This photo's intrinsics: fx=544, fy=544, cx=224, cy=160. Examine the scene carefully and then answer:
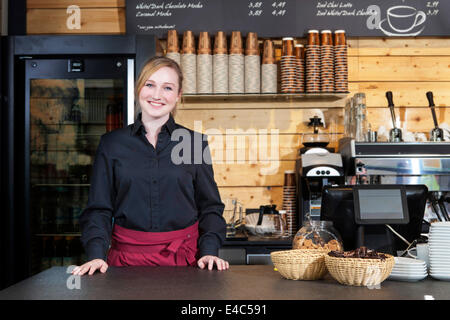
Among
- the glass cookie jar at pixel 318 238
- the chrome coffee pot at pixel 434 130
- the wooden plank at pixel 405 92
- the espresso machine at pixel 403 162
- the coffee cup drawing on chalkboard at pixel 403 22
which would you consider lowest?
the glass cookie jar at pixel 318 238

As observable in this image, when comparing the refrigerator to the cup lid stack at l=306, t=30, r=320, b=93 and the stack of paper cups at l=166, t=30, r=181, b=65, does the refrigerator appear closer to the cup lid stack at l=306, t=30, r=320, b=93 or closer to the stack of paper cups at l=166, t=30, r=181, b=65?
the stack of paper cups at l=166, t=30, r=181, b=65

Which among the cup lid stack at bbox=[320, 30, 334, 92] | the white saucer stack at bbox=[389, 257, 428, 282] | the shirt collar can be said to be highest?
the cup lid stack at bbox=[320, 30, 334, 92]

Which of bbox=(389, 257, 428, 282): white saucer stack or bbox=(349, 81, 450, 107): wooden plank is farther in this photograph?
bbox=(349, 81, 450, 107): wooden plank

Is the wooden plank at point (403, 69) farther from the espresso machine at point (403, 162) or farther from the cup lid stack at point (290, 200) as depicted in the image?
the cup lid stack at point (290, 200)

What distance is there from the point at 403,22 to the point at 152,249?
263 centimetres

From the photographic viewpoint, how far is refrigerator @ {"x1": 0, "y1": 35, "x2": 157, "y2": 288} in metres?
3.26

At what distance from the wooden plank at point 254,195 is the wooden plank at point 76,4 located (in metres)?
1.56

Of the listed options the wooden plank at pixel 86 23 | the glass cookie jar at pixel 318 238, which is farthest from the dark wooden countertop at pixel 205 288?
the wooden plank at pixel 86 23

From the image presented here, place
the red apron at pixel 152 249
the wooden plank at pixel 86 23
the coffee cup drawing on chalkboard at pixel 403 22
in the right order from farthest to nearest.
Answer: the wooden plank at pixel 86 23, the coffee cup drawing on chalkboard at pixel 403 22, the red apron at pixel 152 249

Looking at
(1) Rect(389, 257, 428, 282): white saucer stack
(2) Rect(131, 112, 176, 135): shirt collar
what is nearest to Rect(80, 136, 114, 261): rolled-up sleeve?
(2) Rect(131, 112, 176, 135): shirt collar

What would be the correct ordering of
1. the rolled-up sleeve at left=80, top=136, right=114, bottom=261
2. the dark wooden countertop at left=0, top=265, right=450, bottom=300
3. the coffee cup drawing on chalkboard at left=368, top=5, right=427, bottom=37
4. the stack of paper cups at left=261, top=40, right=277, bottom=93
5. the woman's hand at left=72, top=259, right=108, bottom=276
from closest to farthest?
1. the dark wooden countertop at left=0, top=265, right=450, bottom=300
2. the woman's hand at left=72, top=259, right=108, bottom=276
3. the rolled-up sleeve at left=80, top=136, right=114, bottom=261
4. the stack of paper cups at left=261, top=40, right=277, bottom=93
5. the coffee cup drawing on chalkboard at left=368, top=5, right=427, bottom=37

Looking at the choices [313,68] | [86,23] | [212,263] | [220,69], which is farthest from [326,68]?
[212,263]

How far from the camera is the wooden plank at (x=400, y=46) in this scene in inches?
150
